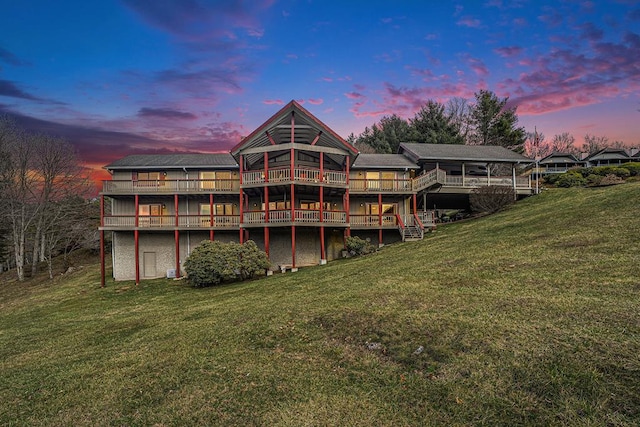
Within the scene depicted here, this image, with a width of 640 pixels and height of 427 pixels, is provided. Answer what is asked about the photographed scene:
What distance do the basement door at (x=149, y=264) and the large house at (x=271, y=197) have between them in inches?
3.2

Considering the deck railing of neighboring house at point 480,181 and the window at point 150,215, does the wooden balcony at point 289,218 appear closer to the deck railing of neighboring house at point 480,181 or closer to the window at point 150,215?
the window at point 150,215

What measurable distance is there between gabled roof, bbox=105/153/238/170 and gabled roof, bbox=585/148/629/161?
68667 millimetres

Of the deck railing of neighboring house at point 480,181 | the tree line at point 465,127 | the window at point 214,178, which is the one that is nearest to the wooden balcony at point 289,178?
the window at point 214,178

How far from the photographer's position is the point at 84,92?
31047 millimetres

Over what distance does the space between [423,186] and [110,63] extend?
96.0 ft

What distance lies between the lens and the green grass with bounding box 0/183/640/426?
A: 5.12 meters

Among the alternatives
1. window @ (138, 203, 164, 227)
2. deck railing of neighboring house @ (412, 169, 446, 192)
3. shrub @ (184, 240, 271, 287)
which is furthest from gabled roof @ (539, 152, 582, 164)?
window @ (138, 203, 164, 227)

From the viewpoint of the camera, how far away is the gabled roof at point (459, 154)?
29219 millimetres

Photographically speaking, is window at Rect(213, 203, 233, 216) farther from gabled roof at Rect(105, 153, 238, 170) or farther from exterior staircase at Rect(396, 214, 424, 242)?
exterior staircase at Rect(396, 214, 424, 242)

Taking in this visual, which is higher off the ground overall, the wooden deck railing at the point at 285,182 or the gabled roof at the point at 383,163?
the gabled roof at the point at 383,163

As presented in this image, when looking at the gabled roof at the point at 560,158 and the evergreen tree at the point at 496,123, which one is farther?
the gabled roof at the point at 560,158

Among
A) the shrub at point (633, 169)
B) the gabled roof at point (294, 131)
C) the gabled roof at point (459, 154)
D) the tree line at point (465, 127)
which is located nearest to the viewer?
the gabled roof at point (294, 131)

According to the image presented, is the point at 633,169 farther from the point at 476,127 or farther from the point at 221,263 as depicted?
the point at 221,263

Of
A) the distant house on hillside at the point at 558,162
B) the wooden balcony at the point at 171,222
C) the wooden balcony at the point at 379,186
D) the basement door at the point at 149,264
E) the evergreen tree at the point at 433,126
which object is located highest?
the evergreen tree at the point at 433,126
